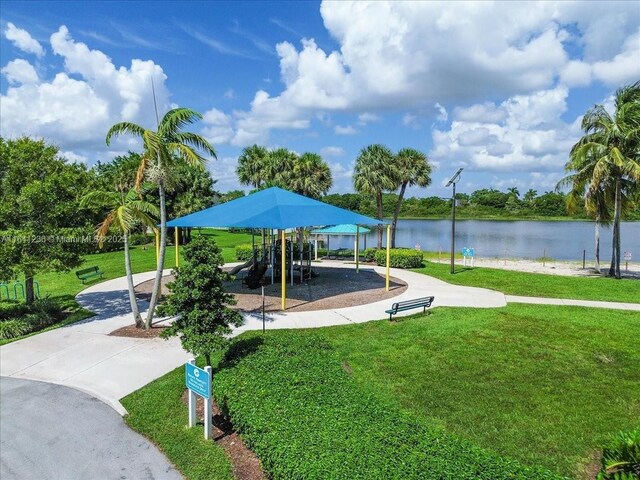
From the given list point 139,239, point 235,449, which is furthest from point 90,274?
point 139,239

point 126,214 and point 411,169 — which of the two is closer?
point 126,214

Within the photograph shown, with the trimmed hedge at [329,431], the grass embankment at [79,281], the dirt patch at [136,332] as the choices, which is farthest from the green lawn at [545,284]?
the grass embankment at [79,281]

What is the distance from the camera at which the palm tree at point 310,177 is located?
31.5 m

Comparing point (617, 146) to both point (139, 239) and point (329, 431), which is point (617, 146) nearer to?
point (329, 431)

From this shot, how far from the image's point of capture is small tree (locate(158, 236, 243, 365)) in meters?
7.49

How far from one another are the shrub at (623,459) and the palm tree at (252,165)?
3292cm

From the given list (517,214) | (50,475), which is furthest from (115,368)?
(517,214)

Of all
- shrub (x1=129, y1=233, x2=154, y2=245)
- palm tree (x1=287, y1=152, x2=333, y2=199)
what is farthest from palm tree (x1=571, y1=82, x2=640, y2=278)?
shrub (x1=129, y1=233, x2=154, y2=245)

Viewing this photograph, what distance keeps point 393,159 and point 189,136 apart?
21.9 metres

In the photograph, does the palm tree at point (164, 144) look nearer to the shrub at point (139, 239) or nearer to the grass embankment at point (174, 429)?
the grass embankment at point (174, 429)

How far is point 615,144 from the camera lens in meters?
20.1

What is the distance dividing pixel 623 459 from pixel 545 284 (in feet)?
51.7

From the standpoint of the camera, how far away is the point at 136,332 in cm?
1123

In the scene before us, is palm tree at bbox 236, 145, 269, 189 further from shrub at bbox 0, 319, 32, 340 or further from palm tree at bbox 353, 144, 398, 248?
shrub at bbox 0, 319, 32, 340
